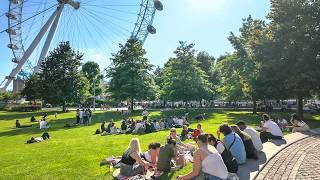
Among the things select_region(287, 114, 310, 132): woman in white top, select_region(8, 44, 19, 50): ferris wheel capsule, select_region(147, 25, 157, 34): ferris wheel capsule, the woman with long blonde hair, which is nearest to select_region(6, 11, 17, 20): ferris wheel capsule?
select_region(8, 44, 19, 50): ferris wheel capsule

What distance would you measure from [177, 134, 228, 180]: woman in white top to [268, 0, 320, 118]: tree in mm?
26165

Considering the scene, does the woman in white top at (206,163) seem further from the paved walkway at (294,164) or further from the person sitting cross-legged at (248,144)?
the person sitting cross-legged at (248,144)

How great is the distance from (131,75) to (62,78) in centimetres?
1284

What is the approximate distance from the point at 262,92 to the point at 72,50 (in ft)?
124

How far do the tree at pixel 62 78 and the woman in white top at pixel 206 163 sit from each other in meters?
56.0

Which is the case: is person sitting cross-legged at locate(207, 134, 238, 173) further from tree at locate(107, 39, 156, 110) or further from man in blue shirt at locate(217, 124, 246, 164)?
tree at locate(107, 39, 156, 110)

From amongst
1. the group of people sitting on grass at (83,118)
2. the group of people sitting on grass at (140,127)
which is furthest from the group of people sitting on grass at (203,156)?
the group of people sitting on grass at (83,118)

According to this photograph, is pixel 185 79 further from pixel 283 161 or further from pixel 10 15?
pixel 283 161

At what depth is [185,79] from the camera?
183ft

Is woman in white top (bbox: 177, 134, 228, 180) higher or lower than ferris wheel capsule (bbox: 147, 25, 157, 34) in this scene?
lower

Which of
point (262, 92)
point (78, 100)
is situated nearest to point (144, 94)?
point (78, 100)

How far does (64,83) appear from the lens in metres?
63.7

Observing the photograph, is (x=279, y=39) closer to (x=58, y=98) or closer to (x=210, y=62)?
(x=58, y=98)

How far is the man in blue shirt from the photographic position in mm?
11695
